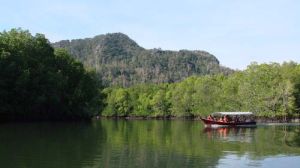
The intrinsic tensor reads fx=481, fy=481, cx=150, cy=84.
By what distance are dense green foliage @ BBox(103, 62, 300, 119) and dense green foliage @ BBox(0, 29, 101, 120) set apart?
36226mm

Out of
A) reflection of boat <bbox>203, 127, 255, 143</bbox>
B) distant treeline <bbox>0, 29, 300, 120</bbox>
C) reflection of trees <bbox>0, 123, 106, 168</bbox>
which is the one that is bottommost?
reflection of trees <bbox>0, 123, 106, 168</bbox>

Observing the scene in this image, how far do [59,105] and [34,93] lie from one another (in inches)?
383

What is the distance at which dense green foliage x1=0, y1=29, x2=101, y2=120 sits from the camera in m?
79.8

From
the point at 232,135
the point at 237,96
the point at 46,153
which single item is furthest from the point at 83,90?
the point at 46,153

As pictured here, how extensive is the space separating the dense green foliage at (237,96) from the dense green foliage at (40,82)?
3623 cm

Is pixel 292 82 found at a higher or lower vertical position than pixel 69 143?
higher

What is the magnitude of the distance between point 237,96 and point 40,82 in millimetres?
52391

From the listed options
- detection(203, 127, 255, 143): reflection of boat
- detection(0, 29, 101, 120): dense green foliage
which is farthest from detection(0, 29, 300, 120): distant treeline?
detection(203, 127, 255, 143): reflection of boat

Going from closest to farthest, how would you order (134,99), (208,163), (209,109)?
(208,163)
(209,109)
(134,99)

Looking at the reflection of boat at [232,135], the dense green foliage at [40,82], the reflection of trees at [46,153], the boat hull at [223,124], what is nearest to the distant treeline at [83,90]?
the dense green foliage at [40,82]

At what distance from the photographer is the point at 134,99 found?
174 m

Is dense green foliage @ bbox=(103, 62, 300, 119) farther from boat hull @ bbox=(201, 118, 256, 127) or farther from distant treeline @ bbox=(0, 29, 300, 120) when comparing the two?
boat hull @ bbox=(201, 118, 256, 127)

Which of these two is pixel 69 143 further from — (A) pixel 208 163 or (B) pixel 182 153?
(A) pixel 208 163

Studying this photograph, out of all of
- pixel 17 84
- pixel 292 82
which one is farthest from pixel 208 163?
pixel 292 82
